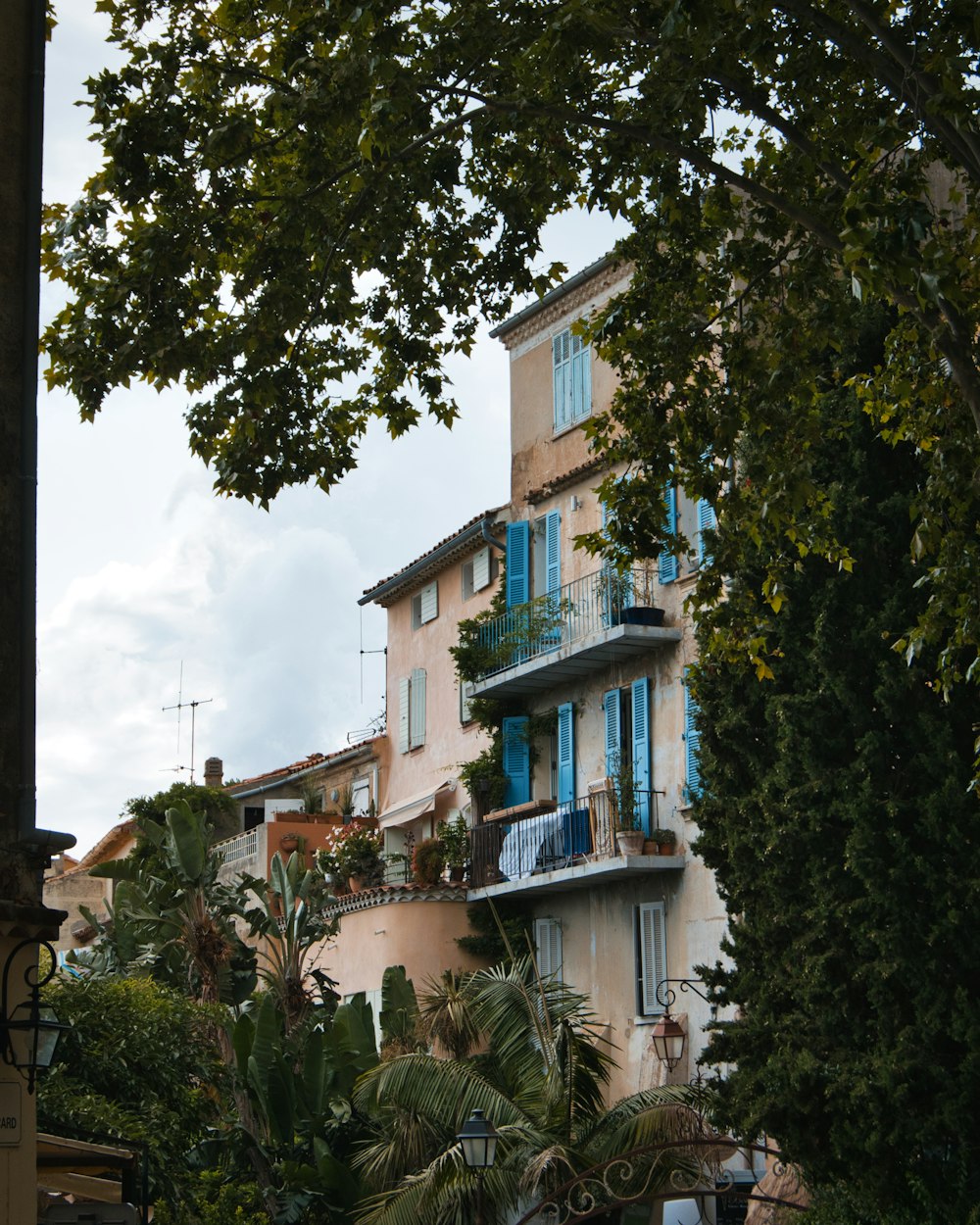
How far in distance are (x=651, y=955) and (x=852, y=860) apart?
8394 millimetres

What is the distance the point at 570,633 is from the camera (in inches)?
1056

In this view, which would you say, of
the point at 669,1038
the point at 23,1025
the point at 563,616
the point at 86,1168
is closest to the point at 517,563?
the point at 563,616

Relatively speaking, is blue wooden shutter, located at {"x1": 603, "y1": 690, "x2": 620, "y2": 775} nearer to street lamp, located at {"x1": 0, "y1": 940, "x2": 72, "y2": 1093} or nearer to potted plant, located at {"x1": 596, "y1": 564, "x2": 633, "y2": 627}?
potted plant, located at {"x1": 596, "y1": 564, "x2": 633, "y2": 627}

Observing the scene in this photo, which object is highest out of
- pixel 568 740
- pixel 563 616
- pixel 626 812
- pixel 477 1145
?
pixel 563 616

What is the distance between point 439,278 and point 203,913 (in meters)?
16.0

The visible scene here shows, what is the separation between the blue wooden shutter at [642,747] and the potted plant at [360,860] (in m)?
8.21

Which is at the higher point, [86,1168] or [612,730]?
[612,730]

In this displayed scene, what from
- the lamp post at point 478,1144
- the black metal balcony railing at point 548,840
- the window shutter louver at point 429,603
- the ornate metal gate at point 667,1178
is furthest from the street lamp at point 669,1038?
the window shutter louver at point 429,603

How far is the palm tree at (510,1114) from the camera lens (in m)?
20.2

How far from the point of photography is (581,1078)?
2198 cm

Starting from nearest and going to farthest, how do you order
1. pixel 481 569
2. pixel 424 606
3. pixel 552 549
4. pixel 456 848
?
pixel 552 549 < pixel 456 848 < pixel 481 569 < pixel 424 606

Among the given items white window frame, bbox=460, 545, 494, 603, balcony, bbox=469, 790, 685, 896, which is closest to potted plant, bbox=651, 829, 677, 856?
balcony, bbox=469, 790, 685, 896

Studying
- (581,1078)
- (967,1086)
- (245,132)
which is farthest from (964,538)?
(581,1078)

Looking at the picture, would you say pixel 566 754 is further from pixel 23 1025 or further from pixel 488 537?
pixel 23 1025
